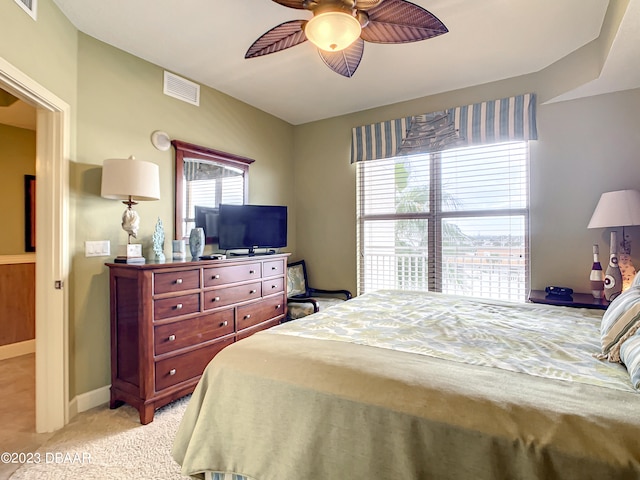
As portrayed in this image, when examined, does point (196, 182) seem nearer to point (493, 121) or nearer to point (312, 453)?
point (312, 453)

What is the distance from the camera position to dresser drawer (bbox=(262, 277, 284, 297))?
3252 millimetres

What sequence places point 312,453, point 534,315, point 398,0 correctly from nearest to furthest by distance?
1. point 312,453
2. point 398,0
3. point 534,315

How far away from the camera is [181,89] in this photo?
123 inches

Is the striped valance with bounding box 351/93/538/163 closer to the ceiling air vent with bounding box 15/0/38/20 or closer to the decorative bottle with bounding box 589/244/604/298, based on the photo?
the decorative bottle with bounding box 589/244/604/298

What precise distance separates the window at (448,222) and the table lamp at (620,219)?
25.4 inches

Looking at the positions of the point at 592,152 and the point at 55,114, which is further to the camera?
the point at 592,152

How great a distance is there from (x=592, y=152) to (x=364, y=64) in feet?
7.02

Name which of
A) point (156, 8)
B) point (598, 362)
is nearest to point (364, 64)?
point (156, 8)

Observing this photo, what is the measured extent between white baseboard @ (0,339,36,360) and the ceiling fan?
401cm

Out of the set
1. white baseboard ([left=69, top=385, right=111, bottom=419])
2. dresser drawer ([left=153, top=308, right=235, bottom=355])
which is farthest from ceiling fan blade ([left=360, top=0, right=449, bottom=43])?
white baseboard ([left=69, top=385, right=111, bottom=419])

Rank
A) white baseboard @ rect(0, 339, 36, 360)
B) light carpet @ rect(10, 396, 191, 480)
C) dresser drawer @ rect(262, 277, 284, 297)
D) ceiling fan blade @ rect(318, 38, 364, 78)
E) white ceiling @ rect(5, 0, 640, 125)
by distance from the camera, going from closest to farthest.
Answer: light carpet @ rect(10, 396, 191, 480)
ceiling fan blade @ rect(318, 38, 364, 78)
white ceiling @ rect(5, 0, 640, 125)
dresser drawer @ rect(262, 277, 284, 297)
white baseboard @ rect(0, 339, 36, 360)

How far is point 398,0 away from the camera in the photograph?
1700 mm

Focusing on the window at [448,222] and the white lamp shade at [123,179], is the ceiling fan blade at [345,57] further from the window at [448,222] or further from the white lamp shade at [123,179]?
the window at [448,222]

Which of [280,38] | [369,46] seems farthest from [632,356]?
[369,46]
